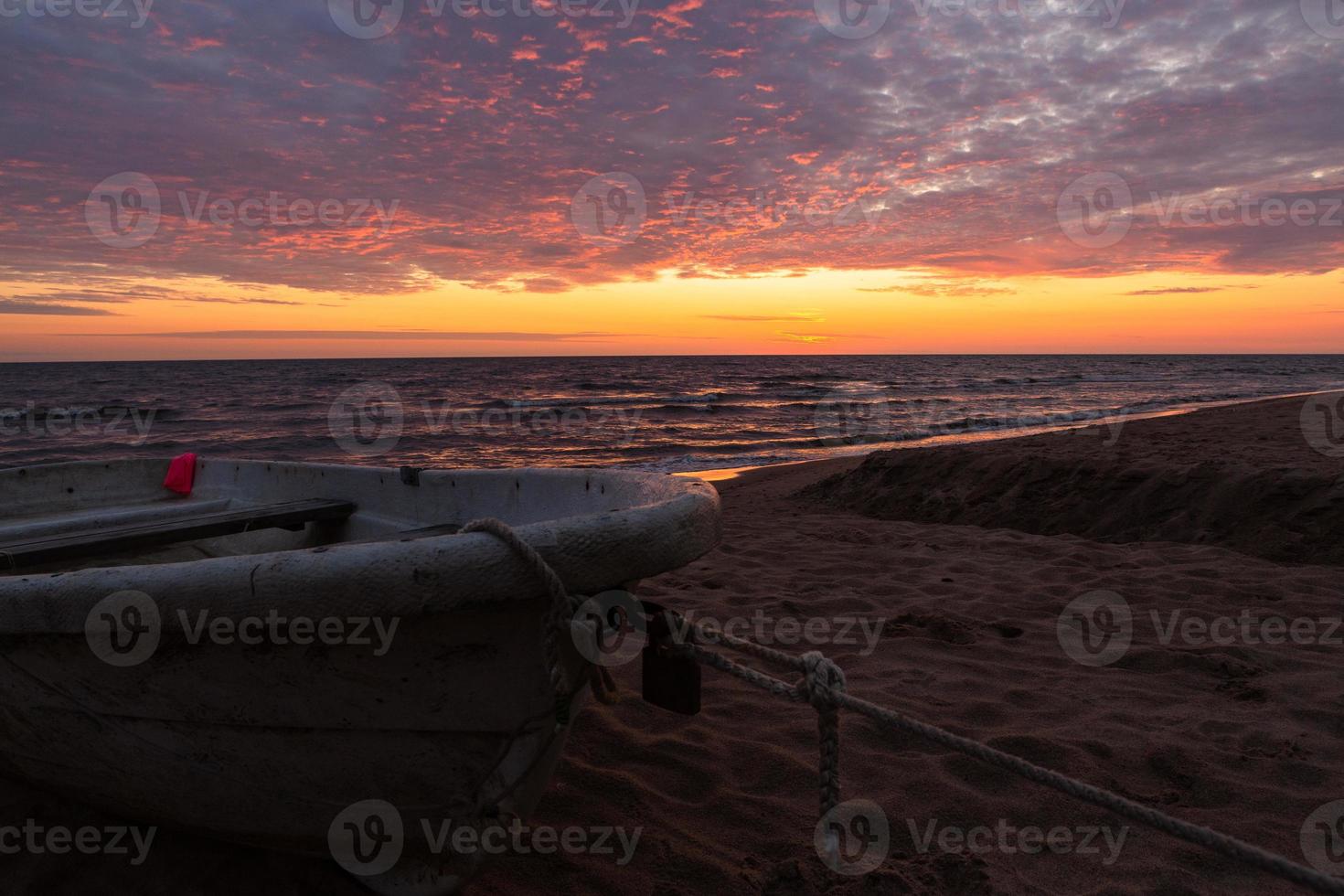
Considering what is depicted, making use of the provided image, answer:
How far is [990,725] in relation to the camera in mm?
3135

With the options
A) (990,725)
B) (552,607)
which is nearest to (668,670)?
(552,607)

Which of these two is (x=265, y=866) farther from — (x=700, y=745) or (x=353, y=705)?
(x=700, y=745)

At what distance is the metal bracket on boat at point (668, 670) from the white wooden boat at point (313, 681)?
149mm

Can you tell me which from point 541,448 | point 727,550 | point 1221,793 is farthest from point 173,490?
point 541,448

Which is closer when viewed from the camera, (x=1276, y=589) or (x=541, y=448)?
(x=1276, y=589)

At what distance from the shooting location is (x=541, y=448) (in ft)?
55.4

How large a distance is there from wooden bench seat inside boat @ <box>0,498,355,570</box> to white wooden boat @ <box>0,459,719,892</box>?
3.26 ft

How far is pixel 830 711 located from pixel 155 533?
3217 millimetres

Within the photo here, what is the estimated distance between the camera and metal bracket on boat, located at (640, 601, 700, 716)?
1861 mm

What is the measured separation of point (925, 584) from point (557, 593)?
13.4ft

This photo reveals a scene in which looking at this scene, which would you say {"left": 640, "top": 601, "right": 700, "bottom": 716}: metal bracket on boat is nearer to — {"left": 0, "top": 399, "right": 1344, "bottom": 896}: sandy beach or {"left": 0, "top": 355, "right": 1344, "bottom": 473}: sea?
{"left": 0, "top": 399, "right": 1344, "bottom": 896}: sandy beach

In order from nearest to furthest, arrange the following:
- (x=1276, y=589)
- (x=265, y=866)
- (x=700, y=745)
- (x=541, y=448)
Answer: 1. (x=265, y=866)
2. (x=700, y=745)
3. (x=1276, y=589)
4. (x=541, y=448)

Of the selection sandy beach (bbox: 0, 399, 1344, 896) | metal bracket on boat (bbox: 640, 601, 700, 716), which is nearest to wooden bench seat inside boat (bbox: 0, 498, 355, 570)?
sandy beach (bbox: 0, 399, 1344, 896)

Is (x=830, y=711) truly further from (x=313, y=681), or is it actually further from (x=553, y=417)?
(x=553, y=417)
